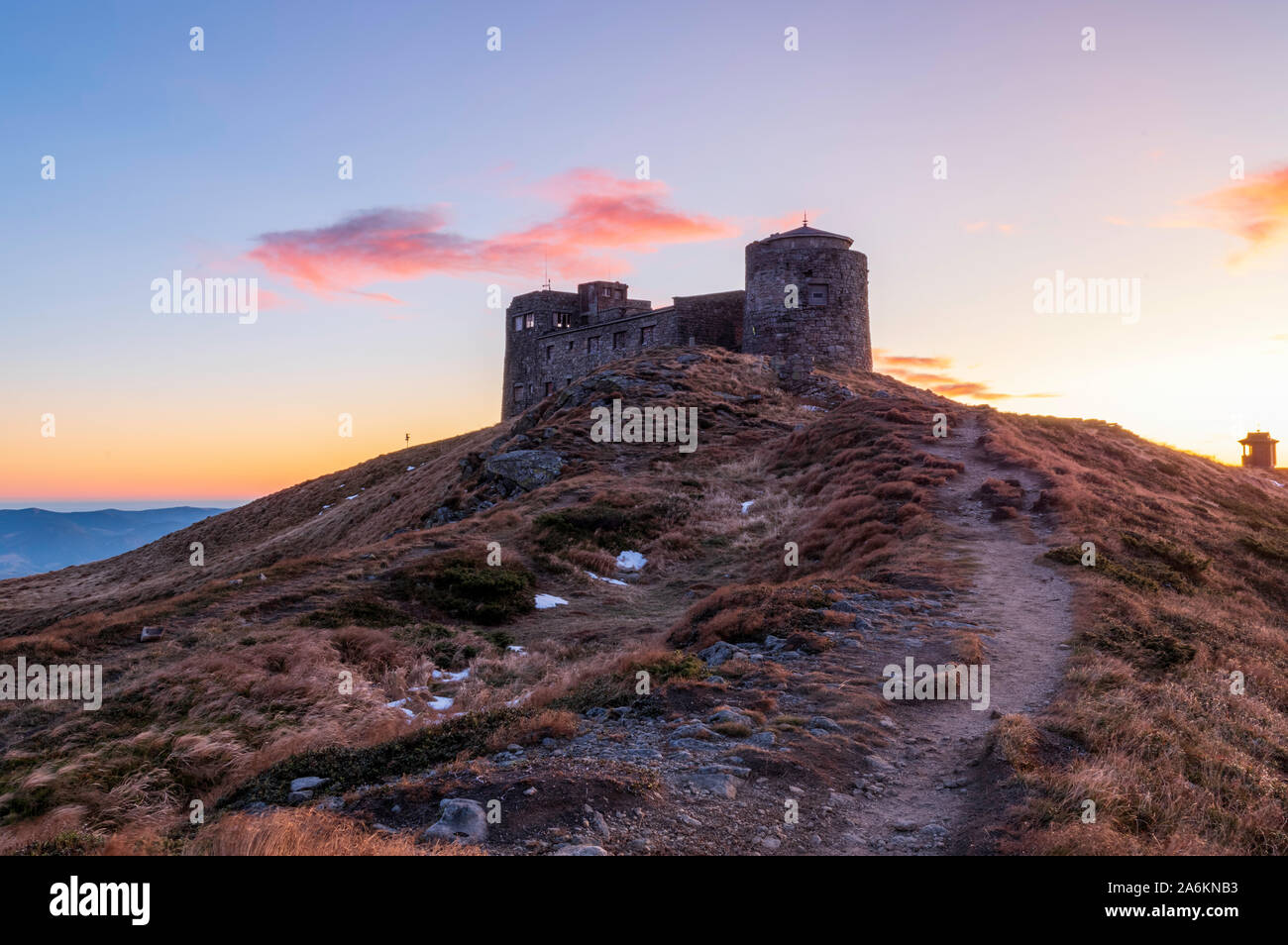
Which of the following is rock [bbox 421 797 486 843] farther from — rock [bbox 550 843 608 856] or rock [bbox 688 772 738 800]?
rock [bbox 688 772 738 800]

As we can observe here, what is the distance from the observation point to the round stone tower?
53156 mm

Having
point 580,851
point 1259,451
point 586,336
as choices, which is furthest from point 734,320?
point 580,851

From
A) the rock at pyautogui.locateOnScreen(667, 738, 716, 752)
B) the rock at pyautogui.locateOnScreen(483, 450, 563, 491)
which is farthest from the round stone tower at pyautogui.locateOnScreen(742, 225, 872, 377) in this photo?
the rock at pyautogui.locateOnScreen(667, 738, 716, 752)

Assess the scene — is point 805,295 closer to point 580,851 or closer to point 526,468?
point 526,468

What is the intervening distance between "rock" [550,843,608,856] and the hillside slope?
239 millimetres

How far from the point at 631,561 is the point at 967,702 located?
16.0 m

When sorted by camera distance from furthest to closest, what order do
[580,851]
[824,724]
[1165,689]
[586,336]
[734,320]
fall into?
[586,336] < [734,320] < [1165,689] < [824,724] < [580,851]

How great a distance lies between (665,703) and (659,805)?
3015mm

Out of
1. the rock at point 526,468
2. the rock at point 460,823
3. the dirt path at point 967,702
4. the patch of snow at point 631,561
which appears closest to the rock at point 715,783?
the dirt path at point 967,702

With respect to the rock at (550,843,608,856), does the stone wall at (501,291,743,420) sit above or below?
above

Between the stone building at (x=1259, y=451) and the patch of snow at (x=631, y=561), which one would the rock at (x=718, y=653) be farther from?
the stone building at (x=1259, y=451)

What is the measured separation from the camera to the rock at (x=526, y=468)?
113 ft

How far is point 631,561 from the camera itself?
2547 centimetres
